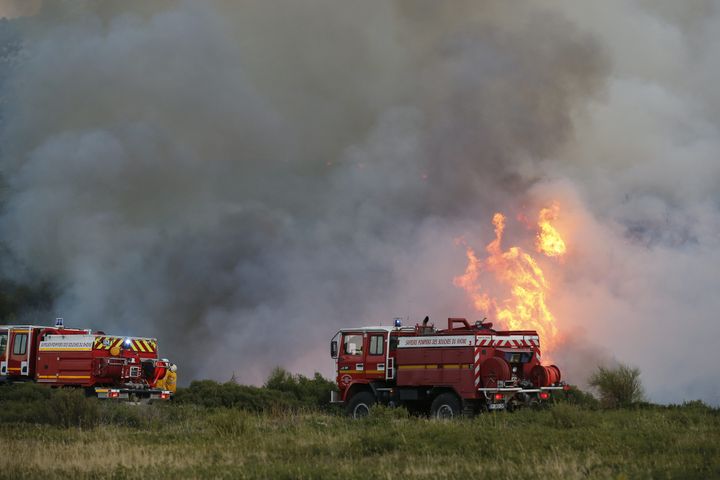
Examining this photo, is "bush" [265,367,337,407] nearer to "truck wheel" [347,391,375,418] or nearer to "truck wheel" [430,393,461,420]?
"truck wheel" [347,391,375,418]

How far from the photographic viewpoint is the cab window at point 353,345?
103 ft

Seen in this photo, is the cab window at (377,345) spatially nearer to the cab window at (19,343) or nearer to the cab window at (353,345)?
the cab window at (353,345)

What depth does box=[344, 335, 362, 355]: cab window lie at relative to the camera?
3136 centimetres

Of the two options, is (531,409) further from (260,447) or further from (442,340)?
(260,447)

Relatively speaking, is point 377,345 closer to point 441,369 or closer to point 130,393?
point 441,369

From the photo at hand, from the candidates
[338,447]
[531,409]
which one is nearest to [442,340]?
[531,409]

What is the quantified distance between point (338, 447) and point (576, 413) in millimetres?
7671

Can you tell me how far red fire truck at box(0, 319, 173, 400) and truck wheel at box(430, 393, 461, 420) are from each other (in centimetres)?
1293

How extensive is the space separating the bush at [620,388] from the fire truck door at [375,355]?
855 centimetres

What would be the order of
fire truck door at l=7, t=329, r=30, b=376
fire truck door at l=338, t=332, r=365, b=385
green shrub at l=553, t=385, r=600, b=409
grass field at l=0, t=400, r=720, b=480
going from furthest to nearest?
fire truck door at l=7, t=329, r=30, b=376
green shrub at l=553, t=385, r=600, b=409
fire truck door at l=338, t=332, r=365, b=385
grass field at l=0, t=400, r=720, b=480

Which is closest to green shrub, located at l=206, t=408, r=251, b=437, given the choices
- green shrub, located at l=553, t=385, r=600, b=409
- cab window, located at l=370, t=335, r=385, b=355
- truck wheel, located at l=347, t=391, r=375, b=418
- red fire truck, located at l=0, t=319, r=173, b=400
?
truck wheel, located at l=347, t=391, r=375, b=418

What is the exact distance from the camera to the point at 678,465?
16.0 meters

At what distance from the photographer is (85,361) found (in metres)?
35.8

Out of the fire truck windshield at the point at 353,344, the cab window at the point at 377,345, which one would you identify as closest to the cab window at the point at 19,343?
the fire truck windshield at the point at 353,344
